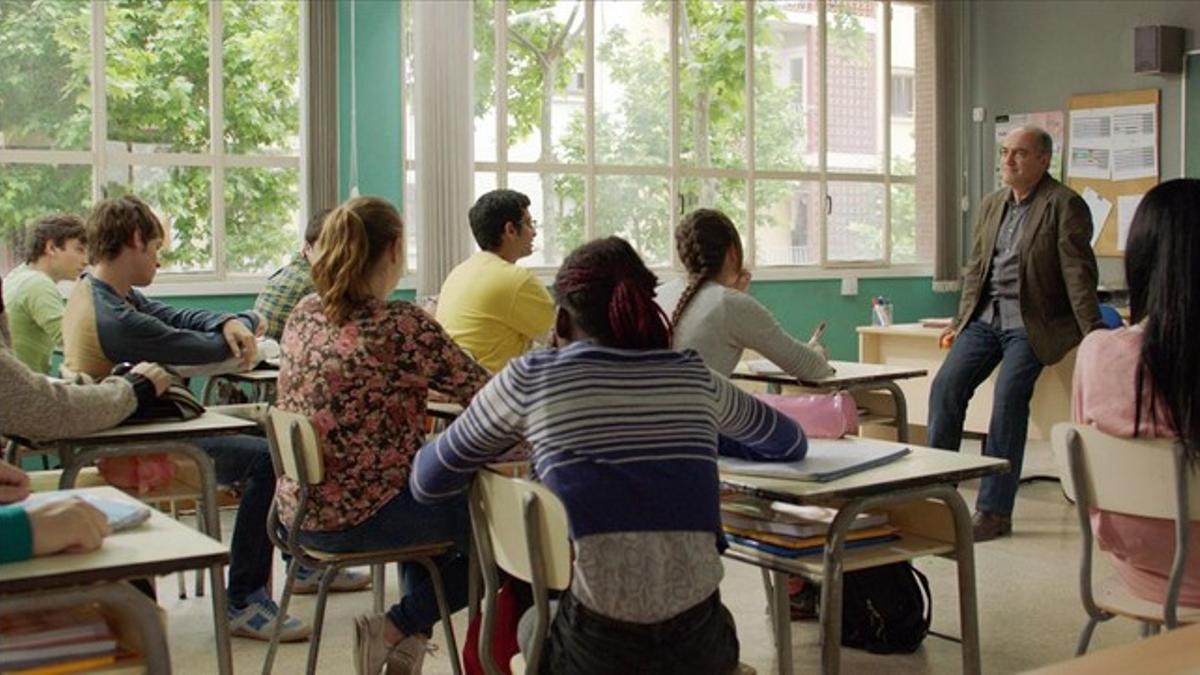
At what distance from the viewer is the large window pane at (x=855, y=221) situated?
9086 millimetres

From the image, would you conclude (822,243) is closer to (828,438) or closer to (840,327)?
(840,327)

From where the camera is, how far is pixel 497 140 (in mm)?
7480

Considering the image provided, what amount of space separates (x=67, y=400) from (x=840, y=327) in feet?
21.6

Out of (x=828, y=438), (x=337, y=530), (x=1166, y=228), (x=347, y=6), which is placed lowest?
(x=337, y=530)

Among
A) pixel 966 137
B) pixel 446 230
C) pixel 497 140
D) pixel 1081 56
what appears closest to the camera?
pixel 446 230

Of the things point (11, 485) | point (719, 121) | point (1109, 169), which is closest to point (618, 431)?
point (11, 485)

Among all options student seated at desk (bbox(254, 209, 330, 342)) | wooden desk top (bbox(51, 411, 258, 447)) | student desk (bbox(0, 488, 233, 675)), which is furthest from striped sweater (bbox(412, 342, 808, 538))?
student seated at desk (bbox(254, 209, 330, 342))

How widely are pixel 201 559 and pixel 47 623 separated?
28 cm

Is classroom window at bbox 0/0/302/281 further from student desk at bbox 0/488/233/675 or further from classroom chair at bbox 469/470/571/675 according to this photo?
student desk at bbox 0/488/233/675

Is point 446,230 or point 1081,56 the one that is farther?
point 1081,56

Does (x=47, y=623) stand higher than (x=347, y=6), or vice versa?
(x=347, y=6)

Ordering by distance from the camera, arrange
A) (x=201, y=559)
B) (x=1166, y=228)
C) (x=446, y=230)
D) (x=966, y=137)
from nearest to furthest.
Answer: (x=201, y=559), (x=1166, y=228), (x=446, y=230), (x=966, y=137)

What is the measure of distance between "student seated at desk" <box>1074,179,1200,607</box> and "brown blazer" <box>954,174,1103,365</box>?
7.40 feet

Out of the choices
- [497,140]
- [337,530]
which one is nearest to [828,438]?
[337,530]
